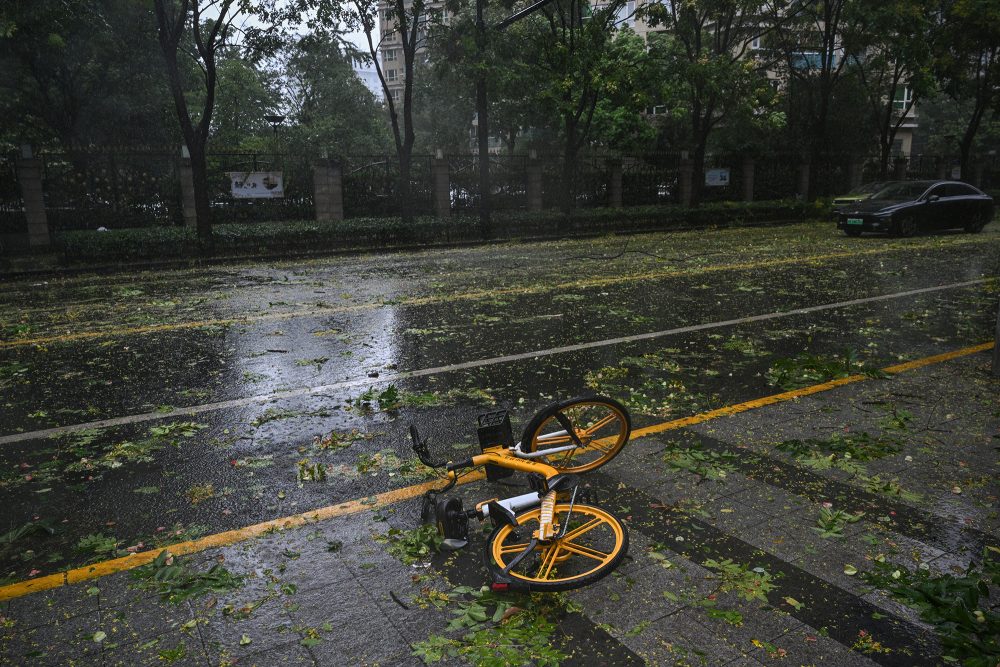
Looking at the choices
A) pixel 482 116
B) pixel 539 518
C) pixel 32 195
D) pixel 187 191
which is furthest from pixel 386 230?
pixel 539 518

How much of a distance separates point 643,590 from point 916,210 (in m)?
20.8

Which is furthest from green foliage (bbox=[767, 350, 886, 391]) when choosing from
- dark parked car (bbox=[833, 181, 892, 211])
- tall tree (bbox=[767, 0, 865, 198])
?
tall tree (bbox=[767, 0, 865, 198])

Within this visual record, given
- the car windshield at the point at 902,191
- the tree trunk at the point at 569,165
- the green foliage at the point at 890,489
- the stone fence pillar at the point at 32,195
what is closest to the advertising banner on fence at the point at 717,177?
the tree trunk at the point at 569,165

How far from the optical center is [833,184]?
3550 cm

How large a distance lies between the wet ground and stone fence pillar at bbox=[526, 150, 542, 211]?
15.4m

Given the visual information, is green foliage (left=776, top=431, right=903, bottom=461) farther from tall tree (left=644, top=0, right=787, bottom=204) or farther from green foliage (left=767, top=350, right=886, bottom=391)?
tall tree (left=644, top=0, right=787, bottom=204)

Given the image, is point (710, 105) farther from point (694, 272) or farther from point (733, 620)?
point (733, 620)

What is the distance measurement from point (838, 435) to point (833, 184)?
113 ft

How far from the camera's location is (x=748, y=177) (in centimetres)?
3238

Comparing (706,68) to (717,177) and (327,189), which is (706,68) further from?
(327,189)

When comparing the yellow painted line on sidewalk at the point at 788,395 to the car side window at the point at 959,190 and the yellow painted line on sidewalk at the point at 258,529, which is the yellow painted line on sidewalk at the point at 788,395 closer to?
the yellow painted line on sidewalk at the point at 258,529

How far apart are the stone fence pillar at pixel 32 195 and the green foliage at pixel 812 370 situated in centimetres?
1906

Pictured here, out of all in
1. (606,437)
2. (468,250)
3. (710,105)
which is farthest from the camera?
(710,105)

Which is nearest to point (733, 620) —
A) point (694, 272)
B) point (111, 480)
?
point (111, 480)
